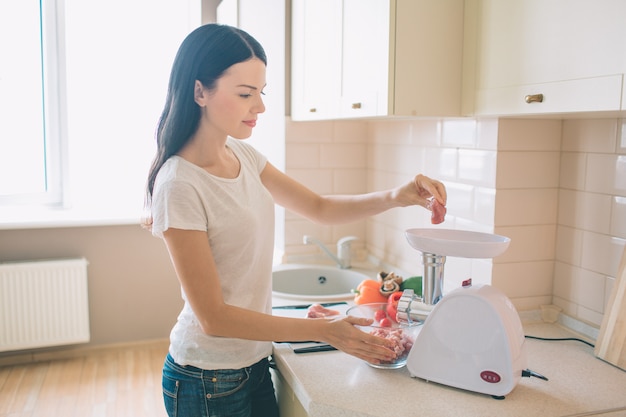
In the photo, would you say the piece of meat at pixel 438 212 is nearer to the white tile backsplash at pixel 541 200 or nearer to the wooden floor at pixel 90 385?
the white tile backsplash at pixel 541 200

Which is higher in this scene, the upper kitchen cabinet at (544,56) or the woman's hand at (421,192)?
the upper kitchen cabinet at (544,56)

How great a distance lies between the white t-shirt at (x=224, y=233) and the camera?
1241mm

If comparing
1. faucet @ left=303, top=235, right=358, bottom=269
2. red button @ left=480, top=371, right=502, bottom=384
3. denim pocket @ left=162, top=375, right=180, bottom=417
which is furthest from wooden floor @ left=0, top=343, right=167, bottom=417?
red button @ left=480, top=371, right=502, bottom=384

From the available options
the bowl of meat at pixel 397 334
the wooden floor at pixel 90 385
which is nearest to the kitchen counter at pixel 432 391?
the bowl of meat at pixel 397 334

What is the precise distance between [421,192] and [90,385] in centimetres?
223

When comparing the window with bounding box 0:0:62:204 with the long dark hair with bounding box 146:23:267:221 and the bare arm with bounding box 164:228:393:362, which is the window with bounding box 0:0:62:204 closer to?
the long dark hair with bounding box 146:23:267:221

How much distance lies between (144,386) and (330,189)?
137cm

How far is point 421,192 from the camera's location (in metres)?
1.48

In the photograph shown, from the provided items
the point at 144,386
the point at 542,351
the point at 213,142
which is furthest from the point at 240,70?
the point at 144,386

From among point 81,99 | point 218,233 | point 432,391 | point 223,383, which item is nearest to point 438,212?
point 432,391

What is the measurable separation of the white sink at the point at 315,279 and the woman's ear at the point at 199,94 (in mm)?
1207

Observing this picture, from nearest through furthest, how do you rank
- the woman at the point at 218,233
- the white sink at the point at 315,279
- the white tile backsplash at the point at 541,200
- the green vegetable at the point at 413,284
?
the woman at the point at 218,233 → the white tile backsplash at the point at 541,200 → the green vegetable at the point at 413,284 → the white sink at the point at 315,279

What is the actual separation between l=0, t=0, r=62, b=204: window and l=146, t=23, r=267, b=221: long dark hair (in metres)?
2.41

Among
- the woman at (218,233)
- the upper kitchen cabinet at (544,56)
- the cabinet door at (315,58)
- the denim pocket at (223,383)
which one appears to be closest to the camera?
the upper kitchen cabinet at (544,56)
